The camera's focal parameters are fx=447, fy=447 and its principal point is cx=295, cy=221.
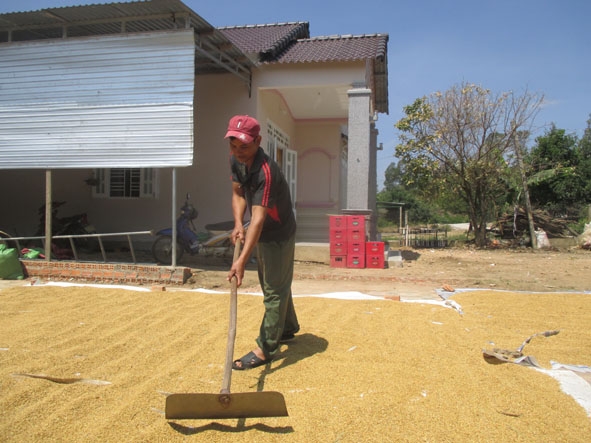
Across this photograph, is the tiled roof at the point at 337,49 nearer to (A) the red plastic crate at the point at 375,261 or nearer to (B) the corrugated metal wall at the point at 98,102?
(B) the corrugated metal wall at the point at 98,102

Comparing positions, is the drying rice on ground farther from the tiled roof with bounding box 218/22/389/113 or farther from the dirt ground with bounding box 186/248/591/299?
the tiled roof with bounding box 218/22/389/113

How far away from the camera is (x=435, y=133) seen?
12.1 metres

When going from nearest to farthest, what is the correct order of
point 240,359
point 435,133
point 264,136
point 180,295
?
point 240,359 < point 180,295 < point 264,136 < point 435,133

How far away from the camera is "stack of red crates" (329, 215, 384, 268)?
791 centimetres

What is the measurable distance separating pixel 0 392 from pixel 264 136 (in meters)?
7.84

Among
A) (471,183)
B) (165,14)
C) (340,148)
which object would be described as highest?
(165,14)

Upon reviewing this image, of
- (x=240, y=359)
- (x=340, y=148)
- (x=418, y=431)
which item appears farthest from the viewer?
(x=340, y=148)

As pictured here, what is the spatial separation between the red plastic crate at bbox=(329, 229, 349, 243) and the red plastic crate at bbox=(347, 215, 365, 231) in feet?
0.42

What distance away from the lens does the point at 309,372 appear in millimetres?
2725

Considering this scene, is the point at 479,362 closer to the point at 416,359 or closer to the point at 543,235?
the point at 416,359

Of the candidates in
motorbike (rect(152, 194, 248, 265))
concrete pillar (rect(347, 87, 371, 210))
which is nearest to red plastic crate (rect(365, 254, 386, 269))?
concrete pillar (rect(347, 87, 371, 210))

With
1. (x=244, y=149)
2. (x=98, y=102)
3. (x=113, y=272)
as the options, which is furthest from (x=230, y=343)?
(x=98, y=102)

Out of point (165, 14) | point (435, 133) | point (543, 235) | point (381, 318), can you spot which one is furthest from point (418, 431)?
point (543, 235)

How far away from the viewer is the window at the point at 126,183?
9548 millimetres
